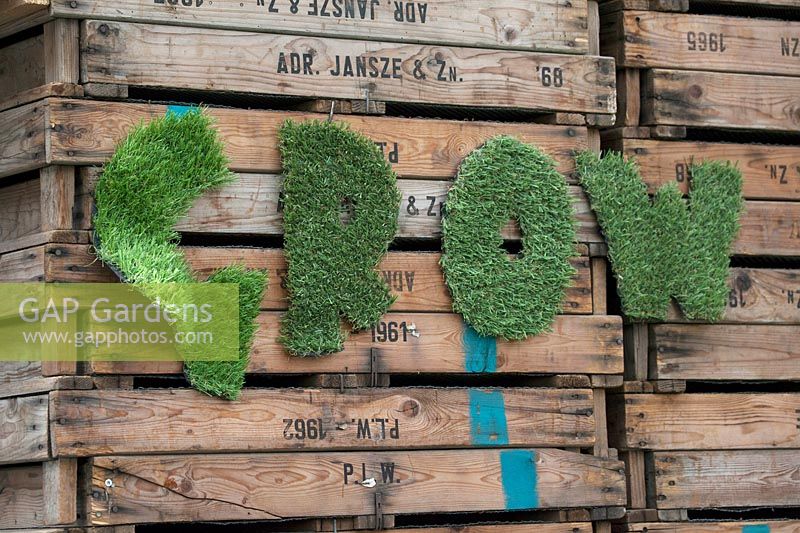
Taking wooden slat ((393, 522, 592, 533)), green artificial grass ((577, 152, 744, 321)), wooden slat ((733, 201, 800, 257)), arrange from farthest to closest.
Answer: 1. wooden slat ((733, 201, 800, 257))
2. green artificial grass ((577, 152, 744, 321))
3. wooden slat ((393, 522, 592, 533))

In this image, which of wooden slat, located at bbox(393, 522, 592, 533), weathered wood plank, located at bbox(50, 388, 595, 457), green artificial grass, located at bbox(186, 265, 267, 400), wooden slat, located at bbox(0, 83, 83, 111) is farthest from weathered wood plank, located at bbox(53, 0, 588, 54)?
→ wooden slat, located at bbox(393, 522, 592, 533)

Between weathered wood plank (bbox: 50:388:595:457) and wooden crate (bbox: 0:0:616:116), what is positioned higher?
wooden crate (bbox: 0:0:616:116)

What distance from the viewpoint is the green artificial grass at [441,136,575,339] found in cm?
645

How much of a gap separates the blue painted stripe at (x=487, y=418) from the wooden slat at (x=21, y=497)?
6.46 ft

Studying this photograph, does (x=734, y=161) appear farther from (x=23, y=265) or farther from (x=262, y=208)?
(x=23, y=265)

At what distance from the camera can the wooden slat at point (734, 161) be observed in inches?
276

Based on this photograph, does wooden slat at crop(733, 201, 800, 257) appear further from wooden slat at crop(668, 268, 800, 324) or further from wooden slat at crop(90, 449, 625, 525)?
wooden slat at crop(90, 449, 625, 525)

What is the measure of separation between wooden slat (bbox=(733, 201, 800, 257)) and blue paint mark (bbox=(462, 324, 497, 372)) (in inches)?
59.8

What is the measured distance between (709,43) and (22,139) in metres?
3.57

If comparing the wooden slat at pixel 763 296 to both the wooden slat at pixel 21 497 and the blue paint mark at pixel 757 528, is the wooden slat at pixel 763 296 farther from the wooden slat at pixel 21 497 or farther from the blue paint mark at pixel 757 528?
the wooden slat at pixel 21 497

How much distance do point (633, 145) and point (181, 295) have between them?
254 centimetres

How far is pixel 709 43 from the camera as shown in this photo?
7.23m

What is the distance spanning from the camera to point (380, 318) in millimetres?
6258

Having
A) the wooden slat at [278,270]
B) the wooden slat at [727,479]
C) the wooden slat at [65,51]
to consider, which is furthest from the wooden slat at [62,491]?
the wooden slat at [727,479]
